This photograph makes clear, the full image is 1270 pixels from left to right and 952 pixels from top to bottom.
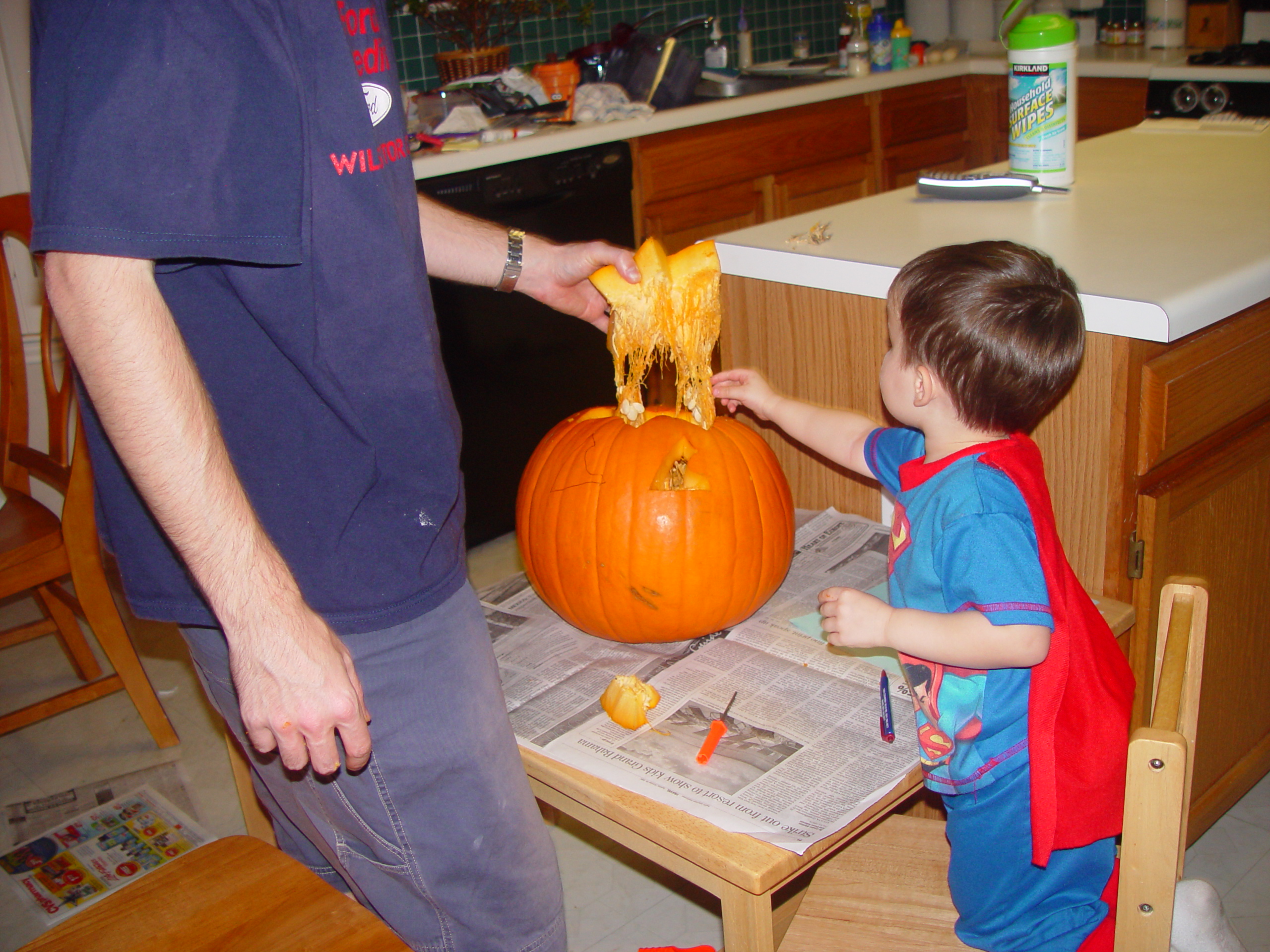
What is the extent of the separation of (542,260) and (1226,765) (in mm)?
1131

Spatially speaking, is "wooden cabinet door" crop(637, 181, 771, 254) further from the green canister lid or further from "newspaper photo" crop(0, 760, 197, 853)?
"newspaper photo" crop(0, 760, 197, 853)

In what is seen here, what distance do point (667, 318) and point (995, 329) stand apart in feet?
1.22

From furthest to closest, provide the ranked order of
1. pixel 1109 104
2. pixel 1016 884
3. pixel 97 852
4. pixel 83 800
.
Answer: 1. pixel 1109 104
2. pixel 83 800
3. pixel 97 852
4. pixel 1016 884

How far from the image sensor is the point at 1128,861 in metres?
0.75

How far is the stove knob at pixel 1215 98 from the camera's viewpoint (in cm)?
299

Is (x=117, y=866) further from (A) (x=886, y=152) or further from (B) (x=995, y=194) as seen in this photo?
(A) (x=886, y=152)

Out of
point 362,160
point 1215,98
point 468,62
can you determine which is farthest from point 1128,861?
point 1215,98

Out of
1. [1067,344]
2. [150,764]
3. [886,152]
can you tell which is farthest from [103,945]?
[886,152]

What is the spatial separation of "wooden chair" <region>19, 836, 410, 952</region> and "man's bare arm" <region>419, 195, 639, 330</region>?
0.65 m

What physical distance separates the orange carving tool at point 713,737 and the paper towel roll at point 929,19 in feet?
11.6

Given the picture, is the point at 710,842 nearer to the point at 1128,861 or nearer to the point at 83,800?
the point at 1128,861

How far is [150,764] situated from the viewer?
1989 millimetres

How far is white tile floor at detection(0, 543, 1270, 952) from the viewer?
1.51 m

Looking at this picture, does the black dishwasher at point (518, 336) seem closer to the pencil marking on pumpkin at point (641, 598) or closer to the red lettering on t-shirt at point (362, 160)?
the pencil marking on pumpkin at point (641, 598)
